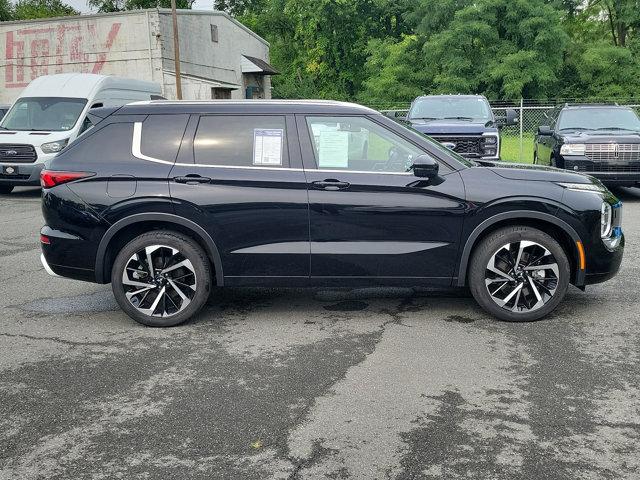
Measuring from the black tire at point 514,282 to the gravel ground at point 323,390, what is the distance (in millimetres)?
127

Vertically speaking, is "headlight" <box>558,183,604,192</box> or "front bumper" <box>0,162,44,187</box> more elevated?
"headlight" <box>558,183,604,192</box>

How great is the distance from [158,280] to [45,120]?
39.5 ft

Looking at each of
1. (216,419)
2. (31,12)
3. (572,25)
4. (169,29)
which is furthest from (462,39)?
(216,419)

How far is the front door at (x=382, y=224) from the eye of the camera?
18.8 feet

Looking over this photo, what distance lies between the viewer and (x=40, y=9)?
202ft

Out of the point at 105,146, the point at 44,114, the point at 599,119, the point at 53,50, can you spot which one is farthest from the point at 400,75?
the point at 105,146

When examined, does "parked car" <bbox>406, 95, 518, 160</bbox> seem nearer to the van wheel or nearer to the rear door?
the rear door

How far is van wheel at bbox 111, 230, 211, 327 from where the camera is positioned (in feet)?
19.0

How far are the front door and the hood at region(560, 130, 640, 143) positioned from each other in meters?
8.29

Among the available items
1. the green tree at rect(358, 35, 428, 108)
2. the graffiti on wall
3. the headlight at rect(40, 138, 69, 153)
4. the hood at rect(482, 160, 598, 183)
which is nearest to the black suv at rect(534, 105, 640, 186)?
the hood at rect(482, 160, 598, 183)

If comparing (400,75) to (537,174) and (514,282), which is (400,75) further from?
(514,282)

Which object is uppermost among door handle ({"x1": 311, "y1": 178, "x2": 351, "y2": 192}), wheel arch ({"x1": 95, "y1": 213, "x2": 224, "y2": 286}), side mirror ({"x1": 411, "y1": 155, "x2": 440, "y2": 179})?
side mirror ({"x1": 411, "y1": 155, "x2": 440, "y2": 179})

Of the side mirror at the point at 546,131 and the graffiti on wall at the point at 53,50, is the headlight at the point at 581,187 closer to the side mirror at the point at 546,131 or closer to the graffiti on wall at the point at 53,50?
the side mirror at the point at 546,131

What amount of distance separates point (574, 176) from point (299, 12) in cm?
5634
